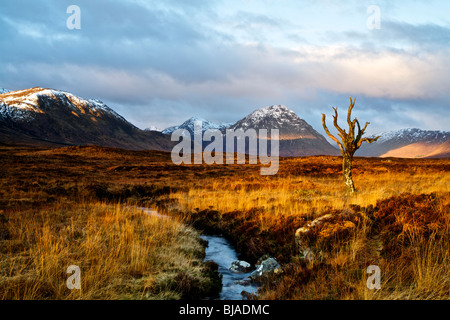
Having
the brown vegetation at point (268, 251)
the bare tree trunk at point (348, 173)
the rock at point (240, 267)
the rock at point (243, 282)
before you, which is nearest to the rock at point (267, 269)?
the rock at point (243, 282)

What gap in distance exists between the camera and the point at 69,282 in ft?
14.9

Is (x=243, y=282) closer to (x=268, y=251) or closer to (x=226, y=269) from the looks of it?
(x=226, y=269)

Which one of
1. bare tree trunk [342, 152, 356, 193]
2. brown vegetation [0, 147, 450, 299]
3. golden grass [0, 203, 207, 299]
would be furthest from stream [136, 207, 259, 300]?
bare tree trunk [342, 152, 356, 193]

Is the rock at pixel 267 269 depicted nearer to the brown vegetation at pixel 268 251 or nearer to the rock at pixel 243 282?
the rock at pixel 243 282

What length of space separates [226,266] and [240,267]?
0.48 m

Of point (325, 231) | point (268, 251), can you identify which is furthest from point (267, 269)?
point (325, 231)

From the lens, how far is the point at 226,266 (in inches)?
284

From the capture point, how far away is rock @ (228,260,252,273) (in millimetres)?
6852

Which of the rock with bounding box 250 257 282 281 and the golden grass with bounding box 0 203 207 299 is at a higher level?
the golden grass with bounding box 0 203 207 299

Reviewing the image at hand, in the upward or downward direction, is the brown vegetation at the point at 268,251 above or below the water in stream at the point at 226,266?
above

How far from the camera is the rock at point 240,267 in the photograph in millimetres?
6852

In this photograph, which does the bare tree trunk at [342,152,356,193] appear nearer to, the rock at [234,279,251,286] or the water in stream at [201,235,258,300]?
the water in stream at [201,235,258,300]
